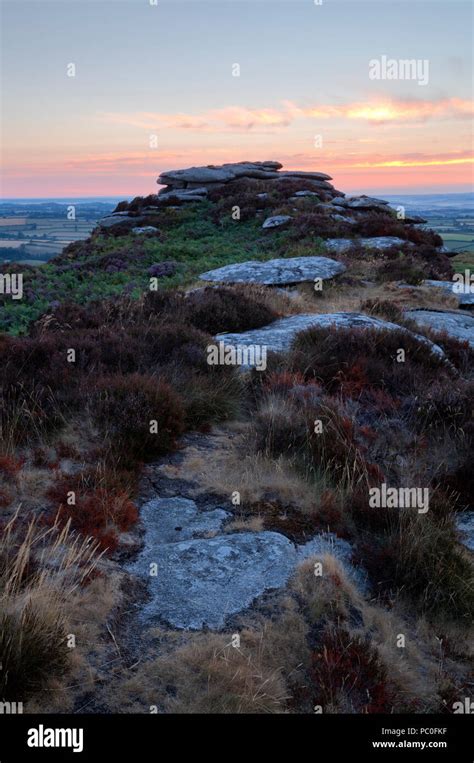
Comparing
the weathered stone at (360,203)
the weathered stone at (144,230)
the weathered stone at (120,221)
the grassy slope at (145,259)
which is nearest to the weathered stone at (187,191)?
the weathered stone at (120,221)

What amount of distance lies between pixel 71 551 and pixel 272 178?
36067 millimetres

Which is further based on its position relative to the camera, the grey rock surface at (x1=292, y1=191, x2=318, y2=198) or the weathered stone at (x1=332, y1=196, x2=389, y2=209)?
the grey rock surface at (x1=292, y1=191, x2=318, y2=198)

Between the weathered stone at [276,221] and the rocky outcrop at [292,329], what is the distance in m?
15.0

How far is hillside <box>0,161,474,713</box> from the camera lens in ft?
11.0

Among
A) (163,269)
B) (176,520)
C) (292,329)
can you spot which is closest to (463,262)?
(163,269)

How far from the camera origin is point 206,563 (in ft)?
14.4

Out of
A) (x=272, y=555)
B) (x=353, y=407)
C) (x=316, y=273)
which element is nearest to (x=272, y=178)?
(x=316, y=273)

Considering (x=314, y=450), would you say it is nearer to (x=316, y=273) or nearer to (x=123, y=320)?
(x=123, y=320)

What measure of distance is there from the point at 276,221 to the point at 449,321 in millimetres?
14507

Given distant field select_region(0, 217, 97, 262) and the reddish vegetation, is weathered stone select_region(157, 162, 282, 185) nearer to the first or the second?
distant field select_region(0, 217, 97, 262)

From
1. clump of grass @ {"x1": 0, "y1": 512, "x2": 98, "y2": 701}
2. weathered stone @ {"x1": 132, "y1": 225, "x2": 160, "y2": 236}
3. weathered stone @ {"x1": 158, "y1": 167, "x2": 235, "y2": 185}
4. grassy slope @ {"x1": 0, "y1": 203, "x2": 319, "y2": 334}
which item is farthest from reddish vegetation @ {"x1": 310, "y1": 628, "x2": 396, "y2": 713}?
weathered stone @ {"x1": 158, "y1": 167, "x2": 235, "y2": 185}

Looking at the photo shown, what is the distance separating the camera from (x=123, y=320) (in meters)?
9.66

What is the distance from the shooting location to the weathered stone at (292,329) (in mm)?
9031

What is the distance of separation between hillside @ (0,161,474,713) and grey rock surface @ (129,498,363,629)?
0.05ft
